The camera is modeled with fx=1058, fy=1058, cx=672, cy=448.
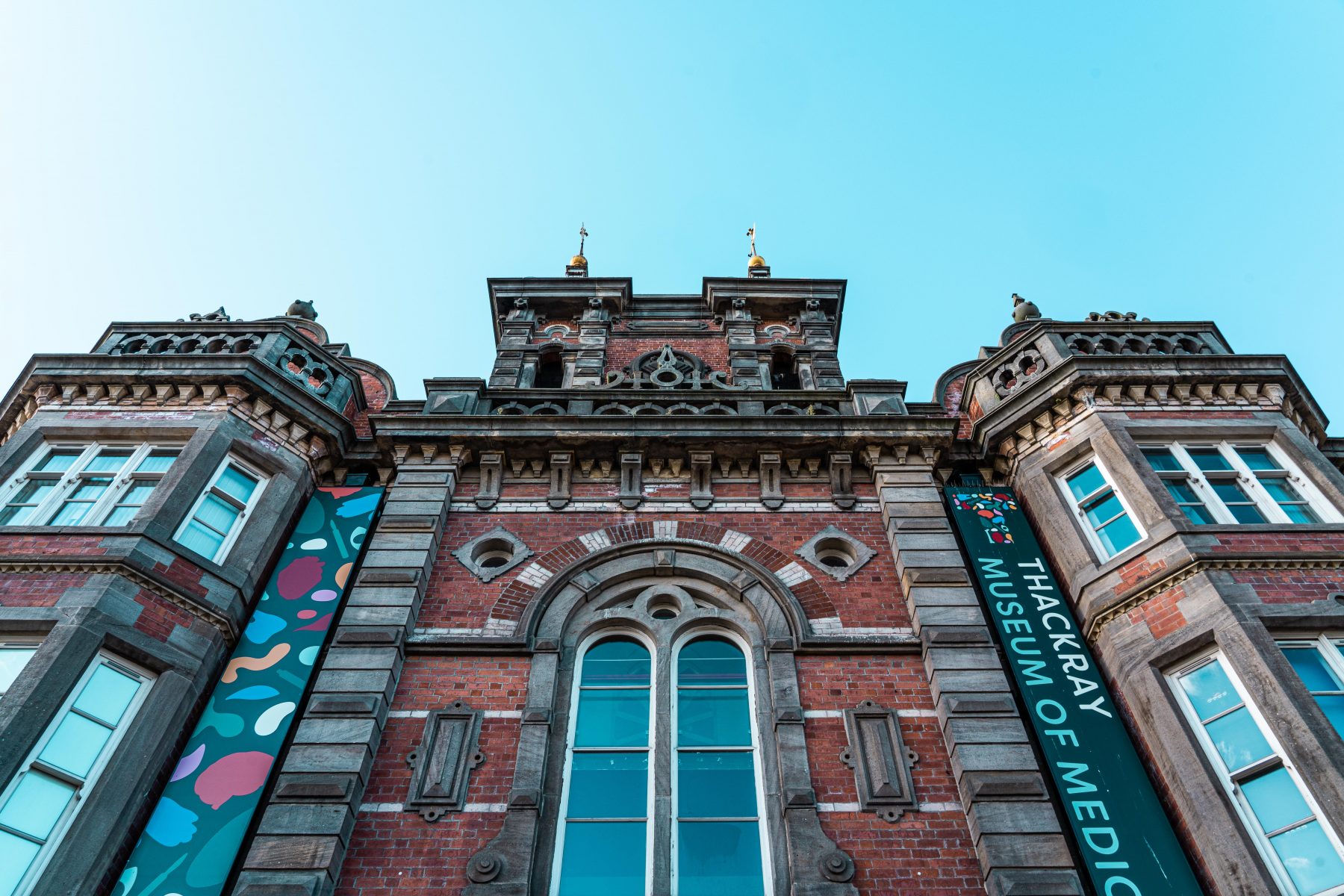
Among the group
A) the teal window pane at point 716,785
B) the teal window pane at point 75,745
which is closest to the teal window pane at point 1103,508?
the teal window pane at point 716,785

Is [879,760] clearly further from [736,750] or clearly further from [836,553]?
[836,553]

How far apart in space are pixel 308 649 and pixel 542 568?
2829 mm

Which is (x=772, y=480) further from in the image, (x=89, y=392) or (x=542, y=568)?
(x=89, y=392)

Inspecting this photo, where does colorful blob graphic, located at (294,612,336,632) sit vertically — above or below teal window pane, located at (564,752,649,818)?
above

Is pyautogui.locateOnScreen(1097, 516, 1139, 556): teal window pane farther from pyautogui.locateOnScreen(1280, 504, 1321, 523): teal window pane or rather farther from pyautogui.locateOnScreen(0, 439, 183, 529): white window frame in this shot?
pyautogui.locateOnScreen(0, 439, 183, 529): white window frame

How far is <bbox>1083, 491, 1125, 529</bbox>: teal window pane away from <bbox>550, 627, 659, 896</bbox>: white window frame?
18.7 feet

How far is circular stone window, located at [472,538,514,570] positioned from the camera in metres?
13.2

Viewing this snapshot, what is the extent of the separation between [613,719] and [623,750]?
505 millimetres

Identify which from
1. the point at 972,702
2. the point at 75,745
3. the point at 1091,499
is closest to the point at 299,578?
the point at 75,745

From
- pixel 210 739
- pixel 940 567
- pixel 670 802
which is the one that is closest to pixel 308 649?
pixel 210 739

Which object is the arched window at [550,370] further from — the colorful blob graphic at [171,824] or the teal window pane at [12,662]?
the colorful blob graphic at [171,824]

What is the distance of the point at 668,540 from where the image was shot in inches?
521

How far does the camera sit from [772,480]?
558 inches

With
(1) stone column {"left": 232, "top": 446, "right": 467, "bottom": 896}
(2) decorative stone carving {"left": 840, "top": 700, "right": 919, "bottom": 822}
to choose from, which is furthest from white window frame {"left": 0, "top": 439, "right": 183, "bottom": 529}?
(2) decorative stone carving {"left": 840, "top": 700, "right": 919, "bottom": 822}
